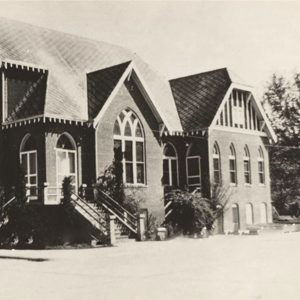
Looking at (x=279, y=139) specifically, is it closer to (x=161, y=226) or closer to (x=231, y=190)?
(x=231, y=190)

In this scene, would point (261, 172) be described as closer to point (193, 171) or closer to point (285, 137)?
point (193, 171)

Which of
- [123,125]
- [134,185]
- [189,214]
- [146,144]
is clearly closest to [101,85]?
[123,125]

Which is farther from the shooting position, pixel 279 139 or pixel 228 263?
pixel 279 139

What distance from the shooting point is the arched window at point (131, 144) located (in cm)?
2881

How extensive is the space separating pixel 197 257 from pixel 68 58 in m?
17.2

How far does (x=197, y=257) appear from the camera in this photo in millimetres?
17594

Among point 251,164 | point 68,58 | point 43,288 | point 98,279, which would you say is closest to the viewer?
point 43,288

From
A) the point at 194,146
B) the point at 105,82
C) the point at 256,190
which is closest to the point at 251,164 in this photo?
the point at 256,190

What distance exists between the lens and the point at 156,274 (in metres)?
13.4

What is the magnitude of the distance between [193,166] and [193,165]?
0.06 meters

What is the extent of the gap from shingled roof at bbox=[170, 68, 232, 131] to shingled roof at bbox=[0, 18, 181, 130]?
530mm

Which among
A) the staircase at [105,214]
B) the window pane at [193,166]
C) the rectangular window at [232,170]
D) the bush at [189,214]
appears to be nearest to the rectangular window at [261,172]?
the rectangular window at [232,170]

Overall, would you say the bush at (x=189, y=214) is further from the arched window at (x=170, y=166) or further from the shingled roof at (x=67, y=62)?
the shingled roof at (x=67, y=62)

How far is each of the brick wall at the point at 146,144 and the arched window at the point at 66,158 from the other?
1113 mm
